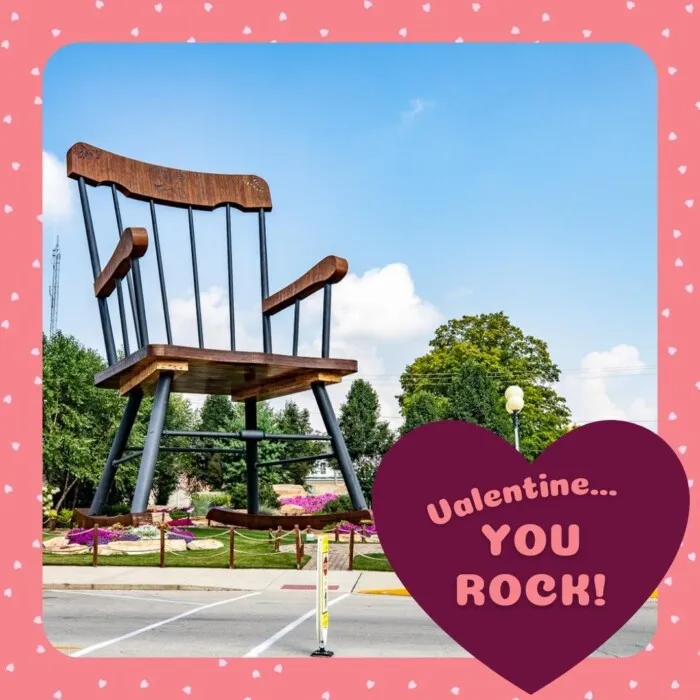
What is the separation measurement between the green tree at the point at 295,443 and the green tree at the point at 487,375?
385cm

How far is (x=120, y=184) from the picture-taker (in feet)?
35.1

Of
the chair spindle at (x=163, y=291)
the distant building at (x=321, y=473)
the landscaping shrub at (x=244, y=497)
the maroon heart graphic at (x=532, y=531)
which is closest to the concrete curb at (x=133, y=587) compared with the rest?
the chair spindle at (x=163, y=291)

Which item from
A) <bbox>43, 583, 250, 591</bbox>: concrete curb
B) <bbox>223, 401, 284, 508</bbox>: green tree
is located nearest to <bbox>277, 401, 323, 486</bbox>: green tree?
<bbox>223, 401, 284, 508</bbox>: green tree

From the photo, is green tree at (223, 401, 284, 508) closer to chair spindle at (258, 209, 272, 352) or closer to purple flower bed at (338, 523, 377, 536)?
purple flower bed at (338, 523, 377, 536)

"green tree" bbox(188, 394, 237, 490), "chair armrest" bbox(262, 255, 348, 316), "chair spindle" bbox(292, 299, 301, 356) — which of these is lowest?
"green tree" bbox(188, 394, 237, 490)

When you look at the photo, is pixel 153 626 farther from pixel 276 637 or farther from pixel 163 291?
pixel 163 291

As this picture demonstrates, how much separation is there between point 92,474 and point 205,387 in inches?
536

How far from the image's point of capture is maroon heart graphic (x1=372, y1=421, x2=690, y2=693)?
13.5 feet

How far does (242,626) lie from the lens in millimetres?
6250

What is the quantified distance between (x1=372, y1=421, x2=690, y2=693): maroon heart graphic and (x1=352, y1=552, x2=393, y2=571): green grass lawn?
19.2ft

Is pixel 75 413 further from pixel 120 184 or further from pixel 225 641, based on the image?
pixel 225 641

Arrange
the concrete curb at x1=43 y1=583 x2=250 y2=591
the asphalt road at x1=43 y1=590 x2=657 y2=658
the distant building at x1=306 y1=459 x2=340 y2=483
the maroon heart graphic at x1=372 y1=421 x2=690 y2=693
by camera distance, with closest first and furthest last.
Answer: the maroon heart graphic at x1=372 y1=421 x2=690 y2=693 < the asphalt road at x1=43 y1=590 x2=657 y2=658 < the concrete curb at x1=43 y1=583 x2=250 y2=591 < the distant building at x1=306 y1=459 x2=340 y2=483

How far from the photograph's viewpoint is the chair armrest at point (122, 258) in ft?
28.9

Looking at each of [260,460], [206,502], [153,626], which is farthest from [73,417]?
[153,626]
